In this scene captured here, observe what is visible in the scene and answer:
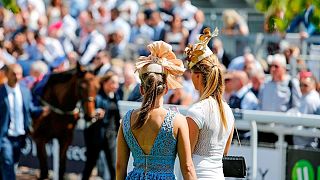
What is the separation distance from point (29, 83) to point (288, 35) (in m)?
3.87

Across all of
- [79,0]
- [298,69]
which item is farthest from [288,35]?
[79,0]

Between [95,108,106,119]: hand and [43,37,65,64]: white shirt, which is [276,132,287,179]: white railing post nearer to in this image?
[95,108,106,119]: hand

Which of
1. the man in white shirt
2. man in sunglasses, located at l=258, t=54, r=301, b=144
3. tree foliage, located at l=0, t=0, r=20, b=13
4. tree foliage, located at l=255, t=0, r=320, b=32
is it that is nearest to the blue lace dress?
tree foliage, located at l=255, t=0, r=320, b=32

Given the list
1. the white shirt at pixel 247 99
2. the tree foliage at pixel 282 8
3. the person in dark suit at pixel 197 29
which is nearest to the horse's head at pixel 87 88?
the person in dark suit at pixel 197 29

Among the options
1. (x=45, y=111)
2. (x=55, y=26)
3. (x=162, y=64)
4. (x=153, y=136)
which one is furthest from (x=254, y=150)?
(x=55, y=26)

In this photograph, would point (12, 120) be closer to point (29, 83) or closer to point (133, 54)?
point (29, 83)

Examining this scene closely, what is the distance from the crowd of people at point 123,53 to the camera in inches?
449

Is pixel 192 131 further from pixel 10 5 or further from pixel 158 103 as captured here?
pixel 10 5

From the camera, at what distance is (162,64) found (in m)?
6.21

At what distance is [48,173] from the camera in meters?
13.0

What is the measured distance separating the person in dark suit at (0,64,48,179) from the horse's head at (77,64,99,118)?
810mm

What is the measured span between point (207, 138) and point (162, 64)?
0.55 metres

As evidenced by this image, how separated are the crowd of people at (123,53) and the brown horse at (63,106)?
0.49 ft

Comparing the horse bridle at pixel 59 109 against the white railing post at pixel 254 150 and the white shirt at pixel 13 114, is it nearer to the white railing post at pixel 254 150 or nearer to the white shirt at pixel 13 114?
the white shirt at pixel 13 114
